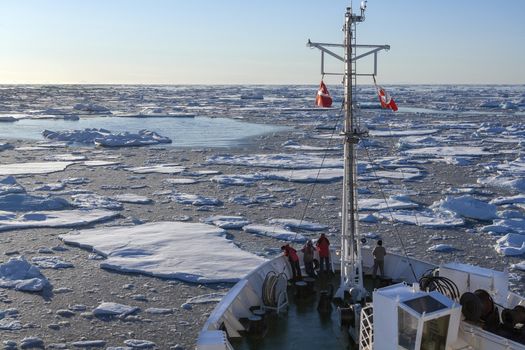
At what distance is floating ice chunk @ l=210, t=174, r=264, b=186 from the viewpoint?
1858 cm

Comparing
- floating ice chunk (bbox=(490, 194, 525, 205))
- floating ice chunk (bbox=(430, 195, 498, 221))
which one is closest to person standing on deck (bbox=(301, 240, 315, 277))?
floating ice chunk (bbox=(430, 195, 498, 221))

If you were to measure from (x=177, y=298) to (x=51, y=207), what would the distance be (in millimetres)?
7386

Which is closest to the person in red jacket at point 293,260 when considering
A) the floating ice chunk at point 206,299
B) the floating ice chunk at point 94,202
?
the floating ice chunk at point 206,299

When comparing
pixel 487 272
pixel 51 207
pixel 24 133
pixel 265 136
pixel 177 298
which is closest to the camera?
pixel 487 272

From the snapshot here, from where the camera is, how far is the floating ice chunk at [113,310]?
8656 millimetres

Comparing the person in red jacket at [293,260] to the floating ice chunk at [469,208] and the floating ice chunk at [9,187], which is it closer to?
the floating ice chunk at [469,208]

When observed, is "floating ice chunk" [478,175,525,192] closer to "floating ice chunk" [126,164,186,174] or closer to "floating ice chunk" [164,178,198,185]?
"floating ice chunk" [164,178,198,185]

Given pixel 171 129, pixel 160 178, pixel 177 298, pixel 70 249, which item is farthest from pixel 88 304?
pixel 171 129

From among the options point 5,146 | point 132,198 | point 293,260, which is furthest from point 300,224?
point 5,146

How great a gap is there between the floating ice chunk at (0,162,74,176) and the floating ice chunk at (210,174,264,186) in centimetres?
666

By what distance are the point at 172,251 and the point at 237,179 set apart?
769cm

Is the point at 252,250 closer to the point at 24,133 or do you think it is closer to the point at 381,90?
the point at 381,90

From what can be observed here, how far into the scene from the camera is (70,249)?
38.7ft

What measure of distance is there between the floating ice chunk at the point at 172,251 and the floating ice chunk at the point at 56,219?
2.99 feet
